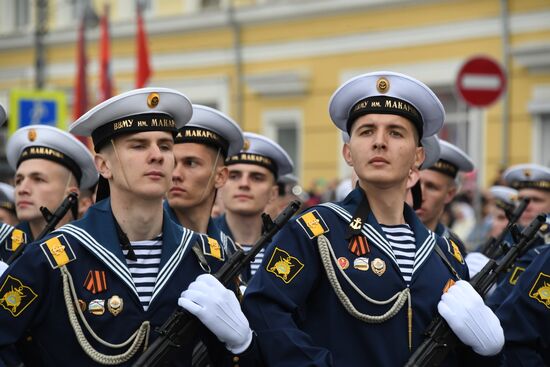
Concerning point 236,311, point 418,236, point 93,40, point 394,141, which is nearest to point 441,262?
point 418,236

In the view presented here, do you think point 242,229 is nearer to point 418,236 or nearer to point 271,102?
point 418,236

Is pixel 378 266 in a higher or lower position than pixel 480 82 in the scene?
lower

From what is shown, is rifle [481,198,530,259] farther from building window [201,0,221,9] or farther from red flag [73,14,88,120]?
building window [201,0,221,9]

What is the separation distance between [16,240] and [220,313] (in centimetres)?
251

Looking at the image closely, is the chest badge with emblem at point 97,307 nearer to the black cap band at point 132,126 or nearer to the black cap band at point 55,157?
the black cap band at point 132,126

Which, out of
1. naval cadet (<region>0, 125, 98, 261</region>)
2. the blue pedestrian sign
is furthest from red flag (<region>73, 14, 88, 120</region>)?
naval cadet (<region>0, 125, 98, 261</region>)

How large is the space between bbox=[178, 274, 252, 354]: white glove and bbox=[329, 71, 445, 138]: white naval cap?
1007 mm

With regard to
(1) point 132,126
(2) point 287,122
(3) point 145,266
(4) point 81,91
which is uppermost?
(2) point 287,122

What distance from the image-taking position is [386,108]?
16.2 feet

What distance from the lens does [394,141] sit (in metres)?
4.89

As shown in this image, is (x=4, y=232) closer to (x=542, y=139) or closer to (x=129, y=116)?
(x=129, y=116)

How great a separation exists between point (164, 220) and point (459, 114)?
14.6 meters

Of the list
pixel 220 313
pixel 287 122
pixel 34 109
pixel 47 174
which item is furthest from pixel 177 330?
pixel 287 122

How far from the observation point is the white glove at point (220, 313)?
453cm
